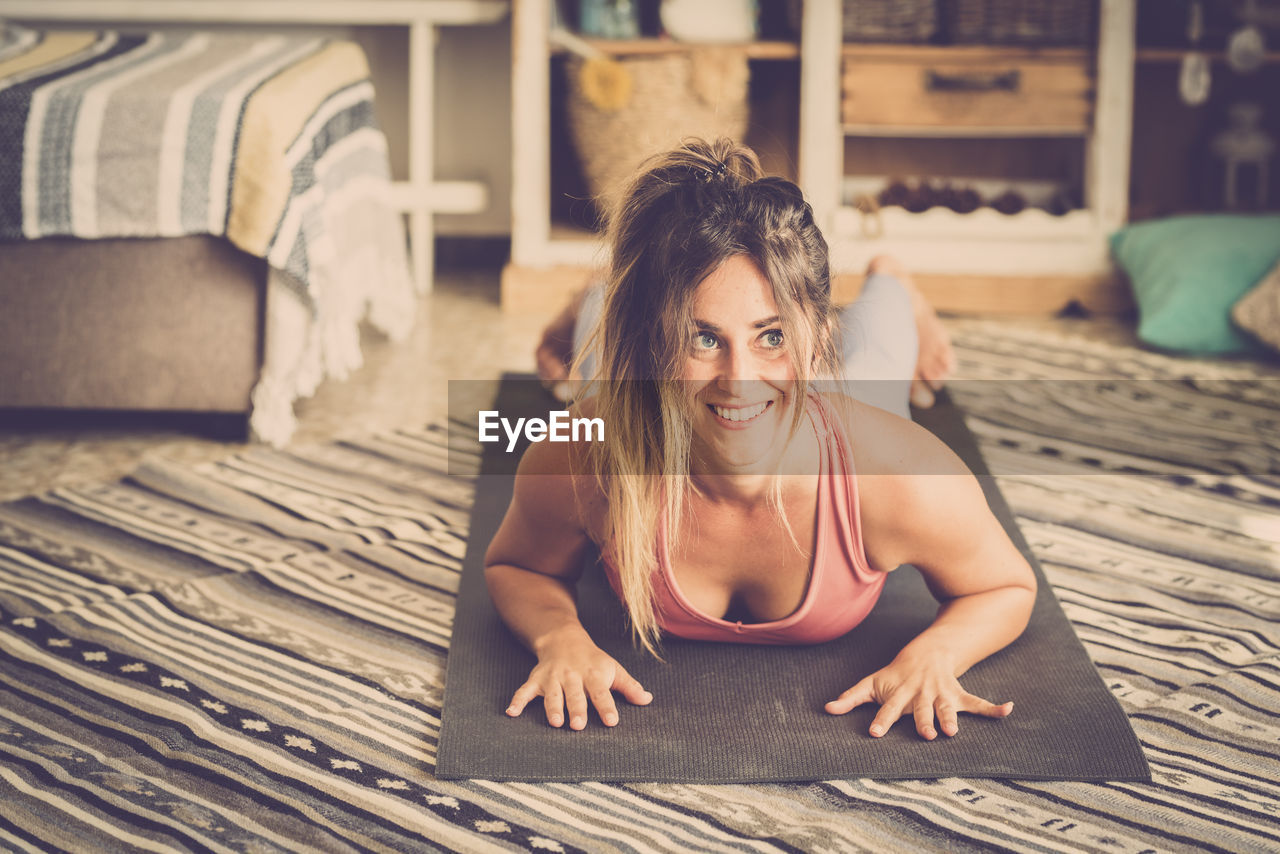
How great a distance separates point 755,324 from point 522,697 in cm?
36

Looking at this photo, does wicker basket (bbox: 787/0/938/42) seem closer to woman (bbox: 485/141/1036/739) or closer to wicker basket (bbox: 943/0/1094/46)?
wicker basket (bbox: 943/0/1094/46)

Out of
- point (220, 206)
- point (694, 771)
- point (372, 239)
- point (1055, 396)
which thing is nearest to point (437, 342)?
point (372, 239)

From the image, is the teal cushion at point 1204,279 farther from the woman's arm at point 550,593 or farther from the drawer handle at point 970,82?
the woman's arm at point 550,593

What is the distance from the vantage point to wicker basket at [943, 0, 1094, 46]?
2.58 m

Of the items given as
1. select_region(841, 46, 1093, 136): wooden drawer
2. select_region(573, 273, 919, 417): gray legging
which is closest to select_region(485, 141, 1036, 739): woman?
select_region(573, 273, 919, 417): gray legging

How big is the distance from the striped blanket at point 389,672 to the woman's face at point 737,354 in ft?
0.94

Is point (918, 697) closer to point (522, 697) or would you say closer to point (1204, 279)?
point (522, 697)

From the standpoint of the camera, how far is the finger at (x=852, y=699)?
1054 mm

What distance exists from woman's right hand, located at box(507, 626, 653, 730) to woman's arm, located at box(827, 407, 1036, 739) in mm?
174

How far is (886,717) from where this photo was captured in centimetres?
103

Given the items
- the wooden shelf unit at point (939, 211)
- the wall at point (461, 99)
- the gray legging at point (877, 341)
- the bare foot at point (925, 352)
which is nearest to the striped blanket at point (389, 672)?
the bare foot at point (925, 352)

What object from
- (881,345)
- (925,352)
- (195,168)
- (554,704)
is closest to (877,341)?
(881,345)

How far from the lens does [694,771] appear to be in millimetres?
990

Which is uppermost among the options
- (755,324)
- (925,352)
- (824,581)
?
(755,324)
